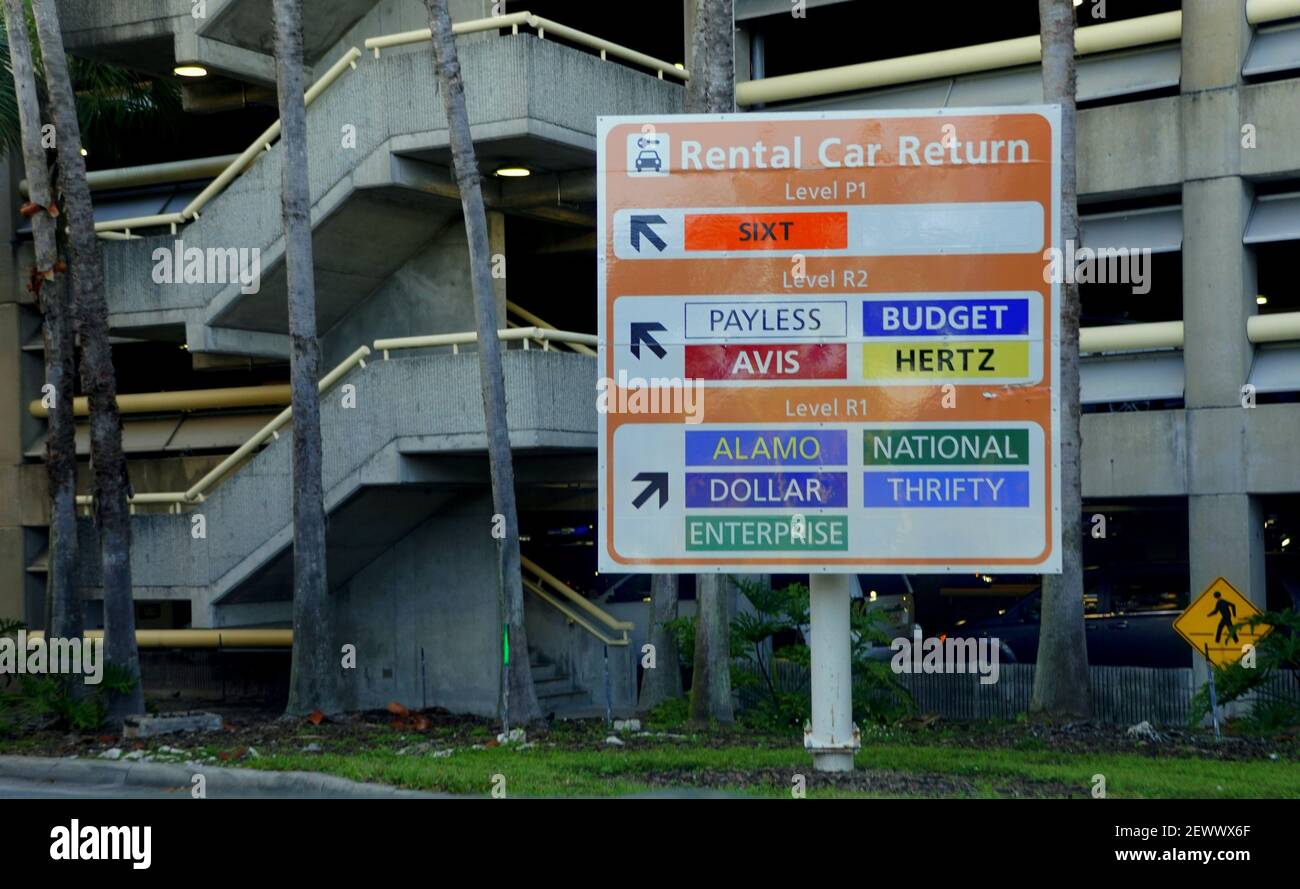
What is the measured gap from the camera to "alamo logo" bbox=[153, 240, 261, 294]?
21.5 m

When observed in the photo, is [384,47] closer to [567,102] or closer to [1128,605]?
[567,102]

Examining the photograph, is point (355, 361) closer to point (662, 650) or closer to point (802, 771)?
point (662, 650)

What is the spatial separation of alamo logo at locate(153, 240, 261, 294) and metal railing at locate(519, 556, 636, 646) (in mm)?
5658

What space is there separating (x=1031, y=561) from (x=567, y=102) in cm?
1104

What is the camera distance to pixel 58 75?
1927 centimetres

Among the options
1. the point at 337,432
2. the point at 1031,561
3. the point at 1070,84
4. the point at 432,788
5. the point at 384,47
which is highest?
the point at 384,47

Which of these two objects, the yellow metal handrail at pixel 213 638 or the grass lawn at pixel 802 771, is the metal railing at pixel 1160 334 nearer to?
the grass lawn at pixel 802 771

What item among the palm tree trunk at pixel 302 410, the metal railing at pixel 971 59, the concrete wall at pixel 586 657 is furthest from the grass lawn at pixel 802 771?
the metal railing at pixel 971 59

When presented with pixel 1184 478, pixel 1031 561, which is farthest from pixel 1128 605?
pixel 1031 561

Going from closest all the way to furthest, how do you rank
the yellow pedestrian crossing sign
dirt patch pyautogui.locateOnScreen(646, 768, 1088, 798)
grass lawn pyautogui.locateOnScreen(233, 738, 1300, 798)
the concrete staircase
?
1. dirt patch pyautogui.locateOnScreen(646, 768, 1088, 798)
2. grass lawn pyautogui.locateOnScreen(233, 738, 1300, 798)
3. the yellow pedestrian crossing sign
4. the concrete staircase

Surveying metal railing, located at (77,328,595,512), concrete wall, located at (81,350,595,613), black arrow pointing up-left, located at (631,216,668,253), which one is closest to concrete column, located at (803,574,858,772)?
black arrow pointing up-left, located at (631,216,668,253)

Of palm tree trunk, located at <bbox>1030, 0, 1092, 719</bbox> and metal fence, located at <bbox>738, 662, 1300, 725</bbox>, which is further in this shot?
metal fence, located at <bbox>738, 662, 1300, 725</bbox>

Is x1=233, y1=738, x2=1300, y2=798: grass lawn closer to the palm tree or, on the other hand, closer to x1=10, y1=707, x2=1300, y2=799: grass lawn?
x1=10, y1=707, x2=1300, y2=799: grass lawn

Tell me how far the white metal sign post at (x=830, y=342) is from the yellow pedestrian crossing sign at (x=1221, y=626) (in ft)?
21.1
